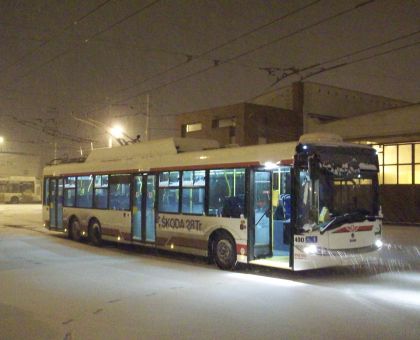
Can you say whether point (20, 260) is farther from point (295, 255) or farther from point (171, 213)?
point (295, 255)

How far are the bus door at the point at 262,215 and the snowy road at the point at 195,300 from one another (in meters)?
0.68

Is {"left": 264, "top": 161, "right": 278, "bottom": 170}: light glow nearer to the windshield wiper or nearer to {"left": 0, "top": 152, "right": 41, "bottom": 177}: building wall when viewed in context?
the windshield wiper

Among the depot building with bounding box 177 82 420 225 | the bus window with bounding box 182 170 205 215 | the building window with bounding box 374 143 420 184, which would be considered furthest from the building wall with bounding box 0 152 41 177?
the bus window with bounding box 182 170 205 215

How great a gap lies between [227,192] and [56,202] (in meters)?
11.2

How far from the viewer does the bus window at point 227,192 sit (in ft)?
45.8

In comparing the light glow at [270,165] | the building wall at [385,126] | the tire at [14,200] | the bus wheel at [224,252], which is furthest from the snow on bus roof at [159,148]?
the tire at [14,200]

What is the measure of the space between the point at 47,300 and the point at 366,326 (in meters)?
5.44

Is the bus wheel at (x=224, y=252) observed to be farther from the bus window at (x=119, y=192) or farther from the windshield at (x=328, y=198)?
the bus window at (x=119, y=192)

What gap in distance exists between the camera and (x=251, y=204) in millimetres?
13633

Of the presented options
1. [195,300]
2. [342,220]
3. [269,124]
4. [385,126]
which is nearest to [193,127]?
[269,124]

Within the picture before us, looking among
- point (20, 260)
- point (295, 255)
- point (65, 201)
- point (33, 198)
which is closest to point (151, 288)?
point (295, 255)

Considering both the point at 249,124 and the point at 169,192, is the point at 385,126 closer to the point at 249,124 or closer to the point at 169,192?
the point at 249,124

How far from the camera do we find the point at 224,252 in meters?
14.2

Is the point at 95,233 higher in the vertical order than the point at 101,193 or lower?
lower
